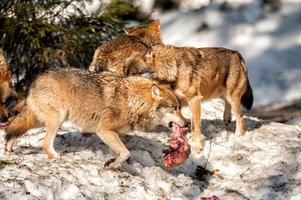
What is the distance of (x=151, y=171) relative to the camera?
7883 millimetres

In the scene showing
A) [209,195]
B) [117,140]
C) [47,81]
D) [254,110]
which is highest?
[47,81]

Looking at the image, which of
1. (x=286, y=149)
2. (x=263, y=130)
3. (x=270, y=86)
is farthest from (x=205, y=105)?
(x=270, y=86)

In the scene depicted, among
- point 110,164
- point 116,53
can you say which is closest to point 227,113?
point 116,53

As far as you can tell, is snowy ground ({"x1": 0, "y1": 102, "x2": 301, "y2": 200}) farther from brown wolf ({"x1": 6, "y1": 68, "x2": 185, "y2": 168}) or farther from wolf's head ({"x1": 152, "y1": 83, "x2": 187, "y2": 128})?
wolf's head ({"x1": 152, "y1": 83, "x2": 187, "y2": 128})

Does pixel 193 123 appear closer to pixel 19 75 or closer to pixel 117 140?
pixel 117 140

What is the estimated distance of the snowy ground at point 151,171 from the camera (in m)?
7.12

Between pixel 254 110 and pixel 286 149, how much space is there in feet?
26.7

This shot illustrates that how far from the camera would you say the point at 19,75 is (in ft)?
38.9

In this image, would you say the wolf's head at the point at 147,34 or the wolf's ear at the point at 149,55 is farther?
the wolf's head at the point at 147,34

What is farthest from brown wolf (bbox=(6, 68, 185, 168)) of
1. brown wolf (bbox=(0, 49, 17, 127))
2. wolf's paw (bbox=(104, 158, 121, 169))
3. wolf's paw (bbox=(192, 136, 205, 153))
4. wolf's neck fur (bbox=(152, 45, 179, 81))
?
brown wolf (bbox=(0, 49, 17, 127))

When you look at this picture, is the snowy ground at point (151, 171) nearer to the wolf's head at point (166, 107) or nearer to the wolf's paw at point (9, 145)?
the wolf's paw at point (9, 145)

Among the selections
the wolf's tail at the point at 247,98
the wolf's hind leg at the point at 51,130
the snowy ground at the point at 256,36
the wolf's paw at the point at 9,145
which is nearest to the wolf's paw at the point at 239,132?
the wolf's tail at the point at 247,98

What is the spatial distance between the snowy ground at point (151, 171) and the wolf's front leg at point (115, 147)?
118 mm

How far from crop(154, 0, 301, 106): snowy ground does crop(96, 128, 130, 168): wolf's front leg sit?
1173 cm
